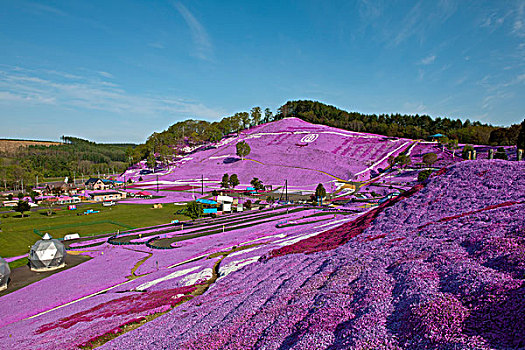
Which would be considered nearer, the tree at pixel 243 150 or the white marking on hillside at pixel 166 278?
the white marking on hillside at pixel 166 278

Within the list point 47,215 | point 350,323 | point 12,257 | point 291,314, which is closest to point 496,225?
point 350,323

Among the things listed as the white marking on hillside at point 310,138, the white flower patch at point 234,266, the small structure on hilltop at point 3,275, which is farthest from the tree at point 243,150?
the white flower patch at point 234,266

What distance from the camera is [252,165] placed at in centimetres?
15188

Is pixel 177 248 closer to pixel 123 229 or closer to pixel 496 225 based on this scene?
pixel 123 229

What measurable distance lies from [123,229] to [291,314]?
192 feet

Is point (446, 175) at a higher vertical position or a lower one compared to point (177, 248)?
higher

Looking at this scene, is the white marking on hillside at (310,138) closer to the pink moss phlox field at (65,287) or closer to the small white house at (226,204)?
the small white house at (226,204)

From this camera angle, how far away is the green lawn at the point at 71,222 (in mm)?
56088

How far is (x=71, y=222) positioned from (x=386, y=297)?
260 feet

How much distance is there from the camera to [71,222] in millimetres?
72312

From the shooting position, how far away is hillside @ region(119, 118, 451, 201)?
130625 millimetres

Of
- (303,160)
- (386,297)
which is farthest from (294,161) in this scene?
Result: (386,297)

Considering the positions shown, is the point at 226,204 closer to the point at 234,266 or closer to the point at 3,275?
the point at 234,266

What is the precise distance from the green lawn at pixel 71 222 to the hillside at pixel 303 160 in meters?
24.3
